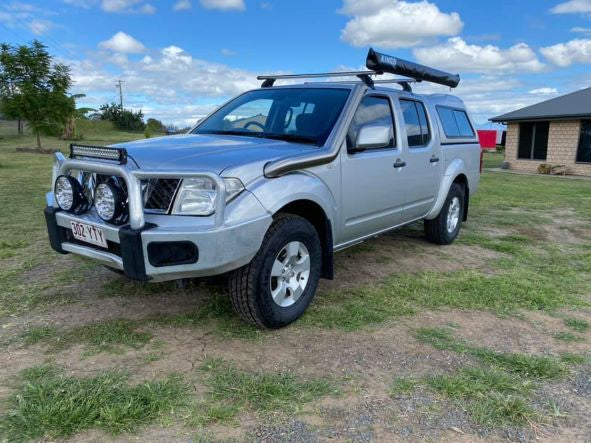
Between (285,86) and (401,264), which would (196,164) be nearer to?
(285,86)

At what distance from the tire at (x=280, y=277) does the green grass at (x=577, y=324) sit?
6.52ft

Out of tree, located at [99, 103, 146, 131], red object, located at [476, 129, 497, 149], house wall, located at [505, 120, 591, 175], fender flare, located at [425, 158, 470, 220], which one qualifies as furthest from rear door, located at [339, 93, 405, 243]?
tree, located at [99, 103, 146, 131]

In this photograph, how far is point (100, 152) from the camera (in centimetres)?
323

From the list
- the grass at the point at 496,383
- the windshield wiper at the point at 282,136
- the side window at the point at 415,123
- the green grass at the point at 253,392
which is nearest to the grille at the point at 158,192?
the green grass at the point at 253,392

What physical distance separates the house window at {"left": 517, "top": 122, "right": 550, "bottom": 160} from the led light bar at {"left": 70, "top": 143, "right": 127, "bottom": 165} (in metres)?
21.5

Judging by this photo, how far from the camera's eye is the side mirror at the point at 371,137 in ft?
13.4

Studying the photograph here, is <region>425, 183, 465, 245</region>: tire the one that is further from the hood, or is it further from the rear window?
the hood

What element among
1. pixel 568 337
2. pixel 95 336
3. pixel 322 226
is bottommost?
pixel 568 337

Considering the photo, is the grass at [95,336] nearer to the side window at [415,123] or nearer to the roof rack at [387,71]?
the roof rack at [387,71]

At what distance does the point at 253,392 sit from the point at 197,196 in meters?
1.21

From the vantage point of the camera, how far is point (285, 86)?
4.79 metres

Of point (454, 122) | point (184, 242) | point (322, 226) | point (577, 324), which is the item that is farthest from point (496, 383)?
point (454, 122)

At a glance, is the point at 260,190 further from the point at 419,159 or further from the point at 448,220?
the point at 448,220

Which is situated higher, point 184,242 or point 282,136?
point 282,136
